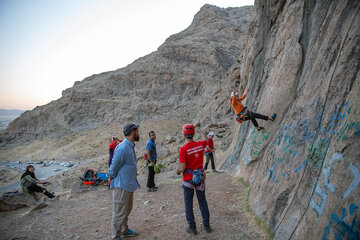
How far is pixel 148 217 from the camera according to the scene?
511 cm

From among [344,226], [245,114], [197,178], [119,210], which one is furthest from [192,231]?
[245,114]

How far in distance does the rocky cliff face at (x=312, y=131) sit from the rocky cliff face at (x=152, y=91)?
106 feet

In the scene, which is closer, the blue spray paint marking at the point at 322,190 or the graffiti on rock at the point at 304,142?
the blue spray paint marking at the point at 322,190

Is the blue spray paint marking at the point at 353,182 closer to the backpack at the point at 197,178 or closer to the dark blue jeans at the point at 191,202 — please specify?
the backpack at the point at 197,178

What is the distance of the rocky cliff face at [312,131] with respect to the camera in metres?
2.61

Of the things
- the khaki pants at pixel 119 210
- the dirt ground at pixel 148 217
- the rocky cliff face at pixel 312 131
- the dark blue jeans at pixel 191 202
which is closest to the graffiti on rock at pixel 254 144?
the rocky cliff face at pixel 312 131

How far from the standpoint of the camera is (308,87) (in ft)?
14.9

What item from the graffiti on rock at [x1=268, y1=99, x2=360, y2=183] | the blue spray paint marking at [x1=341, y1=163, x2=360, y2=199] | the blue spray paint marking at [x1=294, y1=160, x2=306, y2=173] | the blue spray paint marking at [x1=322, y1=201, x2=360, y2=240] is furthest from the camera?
the blue spray paint marking at [x1=294, y1=160, x2=306, y2=173]

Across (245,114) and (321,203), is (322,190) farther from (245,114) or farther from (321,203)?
(245,114)

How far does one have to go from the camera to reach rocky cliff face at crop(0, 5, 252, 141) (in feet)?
142

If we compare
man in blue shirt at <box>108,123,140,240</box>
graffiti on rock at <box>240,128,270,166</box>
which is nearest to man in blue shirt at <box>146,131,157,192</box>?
graffiti on rock at <box>240,128,270,166</box>

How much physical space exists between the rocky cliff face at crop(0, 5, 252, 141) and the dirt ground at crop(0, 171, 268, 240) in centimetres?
3178

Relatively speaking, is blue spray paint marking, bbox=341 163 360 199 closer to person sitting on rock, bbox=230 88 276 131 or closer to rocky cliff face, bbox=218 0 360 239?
rocky cliff face, bbox=218 0 360 239

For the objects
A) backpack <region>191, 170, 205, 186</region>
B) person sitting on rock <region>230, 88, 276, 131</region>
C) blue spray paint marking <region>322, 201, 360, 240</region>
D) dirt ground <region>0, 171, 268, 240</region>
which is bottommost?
dirt ground <region>0, 171, 268, 240</region>
